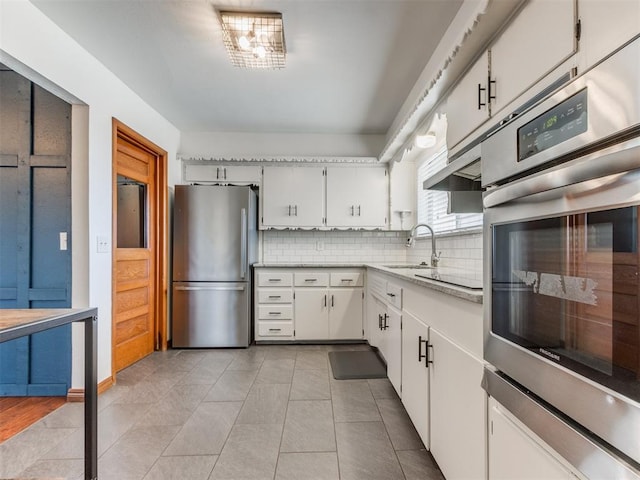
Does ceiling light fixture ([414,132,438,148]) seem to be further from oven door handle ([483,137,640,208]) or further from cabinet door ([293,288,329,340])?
oven door handle ([483,137,640,208])

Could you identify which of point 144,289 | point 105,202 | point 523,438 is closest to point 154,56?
point 105,202

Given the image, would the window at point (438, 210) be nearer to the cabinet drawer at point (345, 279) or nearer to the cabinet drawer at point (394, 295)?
the cabinet drawer at point (394, 295)

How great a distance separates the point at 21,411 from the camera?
2074mm

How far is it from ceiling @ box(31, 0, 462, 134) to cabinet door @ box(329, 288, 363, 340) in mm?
1939

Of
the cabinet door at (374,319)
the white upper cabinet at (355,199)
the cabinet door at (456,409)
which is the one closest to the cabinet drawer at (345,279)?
the cabinet door at (374,319)

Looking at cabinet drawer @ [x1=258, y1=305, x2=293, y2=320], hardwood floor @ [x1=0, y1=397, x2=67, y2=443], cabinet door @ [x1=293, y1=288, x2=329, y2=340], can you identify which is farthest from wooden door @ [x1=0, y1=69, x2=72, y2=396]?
cabinet door @ [x1=293, y1=288, x2=329, y2=340]

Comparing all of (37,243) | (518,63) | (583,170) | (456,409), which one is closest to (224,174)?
(37,243)

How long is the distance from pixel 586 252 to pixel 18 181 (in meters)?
3.31

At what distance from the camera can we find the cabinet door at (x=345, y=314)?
3.41 m

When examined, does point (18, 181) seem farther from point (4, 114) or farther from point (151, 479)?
point (151, 479)

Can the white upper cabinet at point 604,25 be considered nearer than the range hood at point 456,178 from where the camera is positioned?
Yes

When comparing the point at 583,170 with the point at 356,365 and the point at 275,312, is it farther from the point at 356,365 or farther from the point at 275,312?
the point at 275,312

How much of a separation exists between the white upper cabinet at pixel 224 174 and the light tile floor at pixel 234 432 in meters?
2.12

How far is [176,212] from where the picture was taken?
3.31 meters
